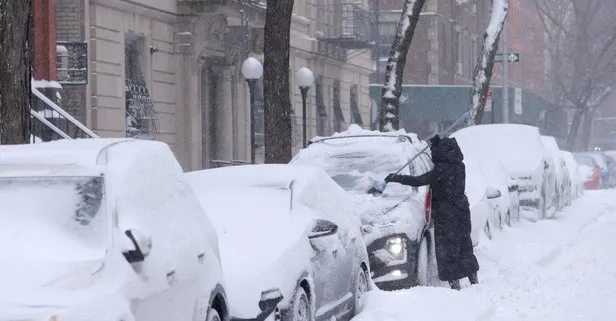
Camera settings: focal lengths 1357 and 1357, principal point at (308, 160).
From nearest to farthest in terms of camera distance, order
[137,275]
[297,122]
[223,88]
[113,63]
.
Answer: [137,275]
[113,63]
[223,88]
[297,122]

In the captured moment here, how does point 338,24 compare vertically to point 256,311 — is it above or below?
above

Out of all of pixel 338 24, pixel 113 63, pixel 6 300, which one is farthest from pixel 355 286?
pixel 338 24

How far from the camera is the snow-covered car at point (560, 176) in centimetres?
2922

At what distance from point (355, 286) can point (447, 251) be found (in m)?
2.75

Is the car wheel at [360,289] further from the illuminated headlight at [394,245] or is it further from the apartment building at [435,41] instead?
the apartment building at [435,41]

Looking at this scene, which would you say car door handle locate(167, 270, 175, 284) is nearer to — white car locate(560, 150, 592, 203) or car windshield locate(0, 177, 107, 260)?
car windshield locate(0, 177, 107, 260)

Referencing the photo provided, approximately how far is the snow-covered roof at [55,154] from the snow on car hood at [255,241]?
188 cm

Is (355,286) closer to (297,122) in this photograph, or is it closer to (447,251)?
(447,251)

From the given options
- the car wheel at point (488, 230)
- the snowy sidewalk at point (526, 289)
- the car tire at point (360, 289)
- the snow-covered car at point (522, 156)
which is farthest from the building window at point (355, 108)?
the car tire at point (360, 289)

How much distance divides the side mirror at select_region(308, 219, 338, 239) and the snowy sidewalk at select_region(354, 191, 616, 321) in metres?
1.10

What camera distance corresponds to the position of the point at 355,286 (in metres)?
11.7

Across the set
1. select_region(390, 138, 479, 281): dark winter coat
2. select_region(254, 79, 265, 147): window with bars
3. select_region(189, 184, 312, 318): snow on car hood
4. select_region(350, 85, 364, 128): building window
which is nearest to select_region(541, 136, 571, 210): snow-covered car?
select_region(254, 79, 265, 147): window with bars

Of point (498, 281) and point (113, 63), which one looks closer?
point (498, 281)

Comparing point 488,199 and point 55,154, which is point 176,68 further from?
point 55,154
